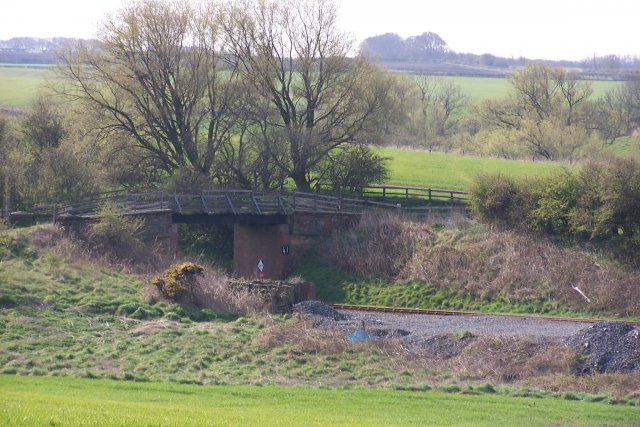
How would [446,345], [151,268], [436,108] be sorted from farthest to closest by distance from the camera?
[436,108] → [151,268] → [446,345]

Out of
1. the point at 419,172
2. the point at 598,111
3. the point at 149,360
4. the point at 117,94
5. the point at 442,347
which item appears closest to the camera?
the point at 149,360

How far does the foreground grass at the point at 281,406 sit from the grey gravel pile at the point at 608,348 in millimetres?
3900

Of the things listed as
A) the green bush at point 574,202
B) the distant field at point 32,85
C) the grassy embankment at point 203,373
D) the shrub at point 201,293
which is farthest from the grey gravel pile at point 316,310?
the distant field at point 32,85

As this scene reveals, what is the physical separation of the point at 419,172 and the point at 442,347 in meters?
34.5

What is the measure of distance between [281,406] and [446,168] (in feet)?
146

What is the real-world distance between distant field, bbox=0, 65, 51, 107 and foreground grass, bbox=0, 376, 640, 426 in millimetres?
36611

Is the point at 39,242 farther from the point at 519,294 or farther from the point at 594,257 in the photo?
the point at 594,257

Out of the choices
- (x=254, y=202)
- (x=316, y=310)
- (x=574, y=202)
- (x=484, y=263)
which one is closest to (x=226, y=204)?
(x=254, y=202)

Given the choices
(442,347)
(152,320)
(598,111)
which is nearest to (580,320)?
(442,347)

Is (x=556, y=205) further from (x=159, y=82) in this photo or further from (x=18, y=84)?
(x=18, y=84)

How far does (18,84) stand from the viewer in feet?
376

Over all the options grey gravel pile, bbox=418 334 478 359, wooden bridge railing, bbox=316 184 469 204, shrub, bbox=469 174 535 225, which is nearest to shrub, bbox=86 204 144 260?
grey gravel pile, bbox=418 334 478 359

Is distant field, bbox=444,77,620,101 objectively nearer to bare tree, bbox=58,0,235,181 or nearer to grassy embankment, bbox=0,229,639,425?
bare tree, bbox=58,0,235,181

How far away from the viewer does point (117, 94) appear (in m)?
47.7
